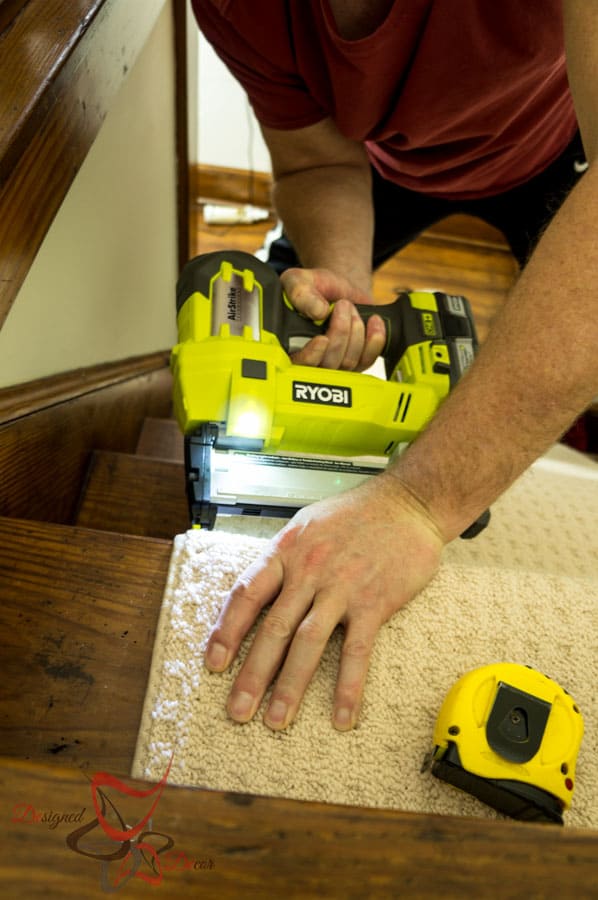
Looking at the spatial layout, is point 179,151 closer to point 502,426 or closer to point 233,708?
point 502,426

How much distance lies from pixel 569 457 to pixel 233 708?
145 centimetres

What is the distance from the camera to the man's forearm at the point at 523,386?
58 cm

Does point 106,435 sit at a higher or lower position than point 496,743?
higher

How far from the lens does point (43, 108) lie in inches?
27.9

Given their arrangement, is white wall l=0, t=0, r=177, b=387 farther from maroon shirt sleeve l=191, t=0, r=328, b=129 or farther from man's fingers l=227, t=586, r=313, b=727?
man's fingers l=227, t=586, r=313, b=727

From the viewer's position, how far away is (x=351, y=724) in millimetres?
509

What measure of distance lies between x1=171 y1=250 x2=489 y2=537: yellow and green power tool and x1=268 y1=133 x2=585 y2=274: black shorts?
68 cm

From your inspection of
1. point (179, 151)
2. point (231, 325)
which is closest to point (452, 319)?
point (231, 325)

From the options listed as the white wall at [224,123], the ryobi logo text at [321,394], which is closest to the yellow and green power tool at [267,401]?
the ryobi logo text at [321,394]

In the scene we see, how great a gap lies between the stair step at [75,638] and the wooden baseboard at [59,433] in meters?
0.21

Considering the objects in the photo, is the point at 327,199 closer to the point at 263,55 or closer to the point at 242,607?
the point at 263,55

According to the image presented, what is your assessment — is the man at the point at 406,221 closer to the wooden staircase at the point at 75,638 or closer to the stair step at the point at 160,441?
the wooden staircase at the point at 75,638

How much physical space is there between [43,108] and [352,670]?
72cm

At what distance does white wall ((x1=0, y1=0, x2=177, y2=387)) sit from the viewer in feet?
2.99
